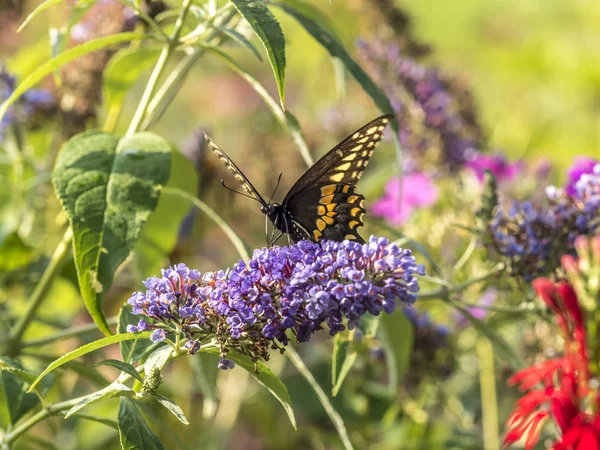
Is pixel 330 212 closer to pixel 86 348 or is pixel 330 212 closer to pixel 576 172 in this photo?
pixel 576 172

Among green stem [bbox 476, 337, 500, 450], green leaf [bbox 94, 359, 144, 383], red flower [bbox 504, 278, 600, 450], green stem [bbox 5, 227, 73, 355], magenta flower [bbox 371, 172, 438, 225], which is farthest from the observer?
magenta flower [bbox 371, 172, 438, 225]

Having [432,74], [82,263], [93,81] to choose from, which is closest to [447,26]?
[432,74]

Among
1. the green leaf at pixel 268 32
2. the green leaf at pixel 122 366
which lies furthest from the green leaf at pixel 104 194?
the green leaf at pixel 268 32

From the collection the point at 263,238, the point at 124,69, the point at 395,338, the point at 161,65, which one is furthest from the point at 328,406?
the point at 263,238

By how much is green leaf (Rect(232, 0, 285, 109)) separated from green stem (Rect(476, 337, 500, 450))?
900 millimetres

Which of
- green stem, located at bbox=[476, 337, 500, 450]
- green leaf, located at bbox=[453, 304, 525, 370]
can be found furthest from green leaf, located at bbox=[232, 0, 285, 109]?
green stem, located at bbox=[476, 337, 500, 450]

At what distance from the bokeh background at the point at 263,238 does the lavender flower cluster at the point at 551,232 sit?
20 cm

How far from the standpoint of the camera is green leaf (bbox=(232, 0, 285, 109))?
79 cm

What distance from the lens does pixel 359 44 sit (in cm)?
153

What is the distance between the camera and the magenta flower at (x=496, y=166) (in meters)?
1.52

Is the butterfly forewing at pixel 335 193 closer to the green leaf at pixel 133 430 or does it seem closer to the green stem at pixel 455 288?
the green stem at pixel 455 288

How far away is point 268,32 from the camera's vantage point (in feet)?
2.66

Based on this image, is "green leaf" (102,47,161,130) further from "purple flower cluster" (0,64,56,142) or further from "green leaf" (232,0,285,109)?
"green leaf" (232,0,285,109)

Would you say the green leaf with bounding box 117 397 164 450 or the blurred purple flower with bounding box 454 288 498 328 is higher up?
the blurred purple flower with bounding box 454 288 498 328
